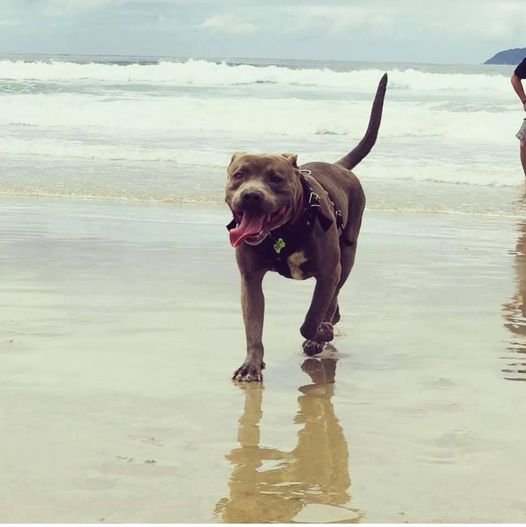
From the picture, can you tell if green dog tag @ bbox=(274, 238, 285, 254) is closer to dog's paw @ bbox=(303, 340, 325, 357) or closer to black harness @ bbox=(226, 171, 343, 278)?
black harness @ bbox=(226, 171, 343, 278)

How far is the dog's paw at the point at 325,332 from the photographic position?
15.4ft

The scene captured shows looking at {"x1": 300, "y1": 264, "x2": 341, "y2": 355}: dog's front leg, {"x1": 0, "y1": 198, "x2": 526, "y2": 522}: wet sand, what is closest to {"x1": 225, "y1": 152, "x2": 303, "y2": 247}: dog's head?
{"x1": 300, "y1": 264, "x2": 341, "y2": 355}: dog's front leg

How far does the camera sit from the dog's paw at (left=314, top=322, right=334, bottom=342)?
184 inches

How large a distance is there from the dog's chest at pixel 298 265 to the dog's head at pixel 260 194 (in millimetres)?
182

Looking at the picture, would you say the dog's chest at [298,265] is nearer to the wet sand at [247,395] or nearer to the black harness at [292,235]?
the black harness at [292,235]

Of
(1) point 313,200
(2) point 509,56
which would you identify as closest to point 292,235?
(1) point 313,200

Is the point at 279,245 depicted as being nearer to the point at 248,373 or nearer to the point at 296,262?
the point at 296,262

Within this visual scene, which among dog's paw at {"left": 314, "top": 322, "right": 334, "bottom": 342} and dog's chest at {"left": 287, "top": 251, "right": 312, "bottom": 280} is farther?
dog's paw at {"left": 314, "top": 322, "right": 334, "bottom": 342}

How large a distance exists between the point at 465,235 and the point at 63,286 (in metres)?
3.95

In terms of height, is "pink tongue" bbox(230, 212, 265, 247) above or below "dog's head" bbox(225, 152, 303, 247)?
below

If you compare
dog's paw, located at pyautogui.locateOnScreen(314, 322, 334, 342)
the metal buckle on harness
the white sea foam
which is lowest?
dog's paw, located at pyautogui.locateOnScreen(314, 322, 334, 342)

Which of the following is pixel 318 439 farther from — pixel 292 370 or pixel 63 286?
pixel 63 286

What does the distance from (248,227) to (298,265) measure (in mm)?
418

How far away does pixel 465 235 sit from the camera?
8.85 metres
